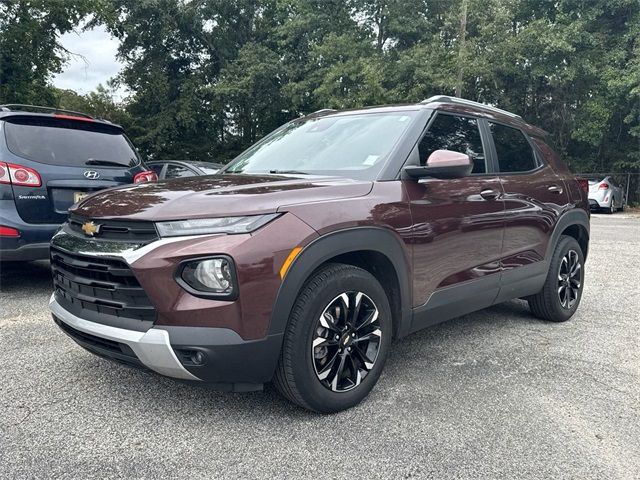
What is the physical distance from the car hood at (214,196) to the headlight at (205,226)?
24 millimetres

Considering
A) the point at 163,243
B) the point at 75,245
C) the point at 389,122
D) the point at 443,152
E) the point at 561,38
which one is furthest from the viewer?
the point at 561,38

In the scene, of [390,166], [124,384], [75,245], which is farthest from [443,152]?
[124,384]

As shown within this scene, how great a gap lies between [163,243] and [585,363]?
2949 millimetres

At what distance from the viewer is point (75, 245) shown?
8.80ft

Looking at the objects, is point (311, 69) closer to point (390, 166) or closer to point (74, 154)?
point (74, 154)

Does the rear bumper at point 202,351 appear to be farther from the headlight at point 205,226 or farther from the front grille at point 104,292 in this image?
the headlight at point 205,226

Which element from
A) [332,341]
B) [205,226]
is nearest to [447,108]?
[332,341]

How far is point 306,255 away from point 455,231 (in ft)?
4.05

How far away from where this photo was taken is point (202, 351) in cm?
233

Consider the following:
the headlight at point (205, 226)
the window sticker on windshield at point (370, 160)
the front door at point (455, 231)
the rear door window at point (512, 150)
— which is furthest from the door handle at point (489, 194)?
the headlight at point (205, 226)

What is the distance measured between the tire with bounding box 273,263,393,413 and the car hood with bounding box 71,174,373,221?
41 cm

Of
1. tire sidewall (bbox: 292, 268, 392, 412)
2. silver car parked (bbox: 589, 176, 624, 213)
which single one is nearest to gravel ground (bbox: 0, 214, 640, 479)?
tire sidewall (bbox: 292, 268, 392, 412)

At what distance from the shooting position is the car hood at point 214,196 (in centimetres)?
242

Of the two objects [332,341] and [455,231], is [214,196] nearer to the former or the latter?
[332,341]
